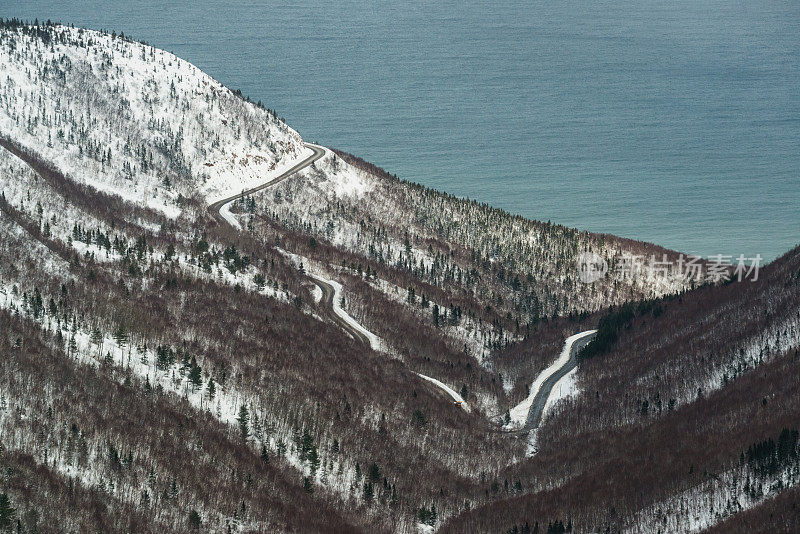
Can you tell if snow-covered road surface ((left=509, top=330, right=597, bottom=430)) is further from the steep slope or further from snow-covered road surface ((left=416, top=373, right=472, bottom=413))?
snow-covered road surface ((left=416, top=373, right=472, bottom=413))

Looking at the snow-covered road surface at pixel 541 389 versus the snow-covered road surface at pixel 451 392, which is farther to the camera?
the snow-covered road surface at pixel 451 392

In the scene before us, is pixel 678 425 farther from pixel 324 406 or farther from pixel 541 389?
pixel 324 406

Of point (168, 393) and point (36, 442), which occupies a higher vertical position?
point (168, 393)

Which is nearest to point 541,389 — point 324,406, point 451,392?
point 451,392

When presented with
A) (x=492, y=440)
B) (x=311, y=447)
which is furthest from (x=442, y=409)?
(x=311, y=447)

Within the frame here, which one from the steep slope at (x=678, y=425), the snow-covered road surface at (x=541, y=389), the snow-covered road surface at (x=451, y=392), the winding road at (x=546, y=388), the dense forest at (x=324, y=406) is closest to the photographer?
the dense forest at (x=324, y=406)

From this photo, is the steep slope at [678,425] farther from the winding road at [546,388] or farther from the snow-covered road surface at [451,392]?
the snow-covered road surface at [451,392]

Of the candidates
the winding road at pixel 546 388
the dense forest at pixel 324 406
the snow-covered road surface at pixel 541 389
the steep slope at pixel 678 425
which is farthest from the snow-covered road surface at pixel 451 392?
the steep slope at pixel 678 425

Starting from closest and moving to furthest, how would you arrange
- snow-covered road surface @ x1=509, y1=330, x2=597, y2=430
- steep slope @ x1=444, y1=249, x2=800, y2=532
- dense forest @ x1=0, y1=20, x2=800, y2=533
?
dense forest @ x1=0, y1=20, x2=800, y2=533, steep slope @ x1=444, y1=249, x2=800, y2=532, snow-covered road surface @ x1=509, y1=330, x2=597, y2=430

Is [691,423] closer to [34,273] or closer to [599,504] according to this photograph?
[599,504]

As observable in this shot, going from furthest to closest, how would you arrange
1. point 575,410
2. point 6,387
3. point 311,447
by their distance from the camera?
point 575,410, point 311,447, point 6,387

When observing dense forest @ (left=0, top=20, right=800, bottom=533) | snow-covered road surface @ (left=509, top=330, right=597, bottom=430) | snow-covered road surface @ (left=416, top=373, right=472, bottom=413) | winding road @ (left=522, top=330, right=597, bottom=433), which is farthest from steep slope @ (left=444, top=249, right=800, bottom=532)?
snow-covered road surface @ (left=416, top=373, right=472, bottom=413)
